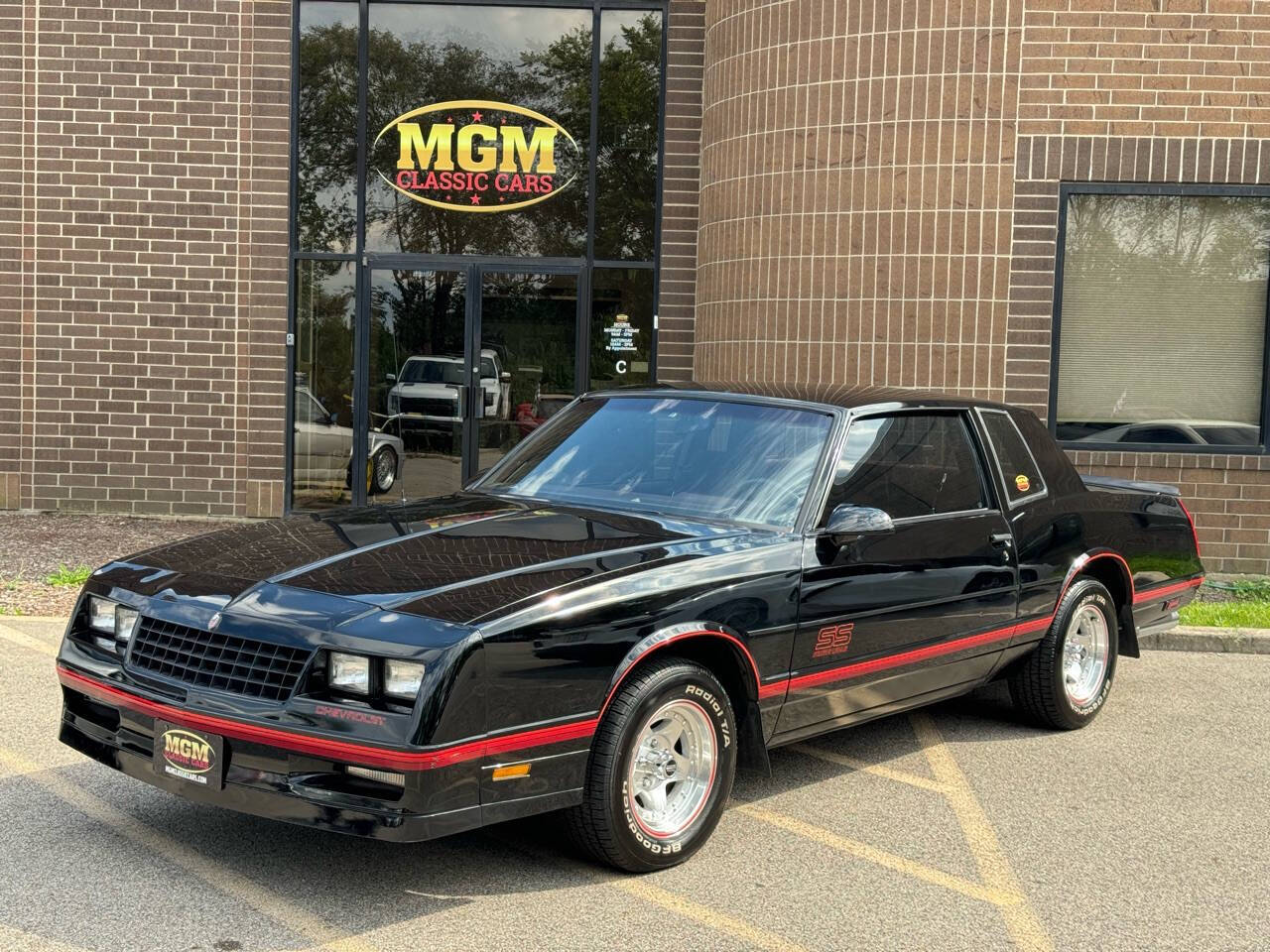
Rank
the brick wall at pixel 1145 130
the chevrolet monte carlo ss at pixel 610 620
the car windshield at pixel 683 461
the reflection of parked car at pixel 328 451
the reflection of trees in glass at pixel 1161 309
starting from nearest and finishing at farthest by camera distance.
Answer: the chevrolet monte carlo ss at pixel 610 620
the car windshield at pixel 683 461
the brick wall at pixel 1145 130
the reflection of trees in glass at pixel 1161 309
the reflection of parked car at pixel 328 451

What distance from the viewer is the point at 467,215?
13.4 meters

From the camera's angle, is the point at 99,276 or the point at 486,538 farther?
the point at 99,276

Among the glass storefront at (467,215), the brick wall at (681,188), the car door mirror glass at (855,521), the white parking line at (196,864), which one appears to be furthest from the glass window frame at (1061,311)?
the white parking line at (196,864)

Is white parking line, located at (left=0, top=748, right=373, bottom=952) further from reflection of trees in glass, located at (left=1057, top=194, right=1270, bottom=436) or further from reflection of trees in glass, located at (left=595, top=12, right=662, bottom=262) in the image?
reflection of trees in glass, located at (left=595, top=12, right=662, bottom=262)

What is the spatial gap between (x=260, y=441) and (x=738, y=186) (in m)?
5.09

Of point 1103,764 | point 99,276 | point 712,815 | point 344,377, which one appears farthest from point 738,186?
point 712,815

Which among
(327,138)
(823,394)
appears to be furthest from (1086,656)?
(327,138)

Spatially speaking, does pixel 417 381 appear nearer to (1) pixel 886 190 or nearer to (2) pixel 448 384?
(2) pixel 448 384

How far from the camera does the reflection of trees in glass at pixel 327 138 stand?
13391 mm

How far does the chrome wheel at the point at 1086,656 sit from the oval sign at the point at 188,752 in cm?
411

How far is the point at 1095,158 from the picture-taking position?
11273 millimetres

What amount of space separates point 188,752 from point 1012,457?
12.6 ft

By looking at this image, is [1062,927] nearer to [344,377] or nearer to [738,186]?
[738,186]

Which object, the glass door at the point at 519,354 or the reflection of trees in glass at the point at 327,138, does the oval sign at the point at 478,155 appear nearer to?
the reflection of trees in glass at the point at 327,138
